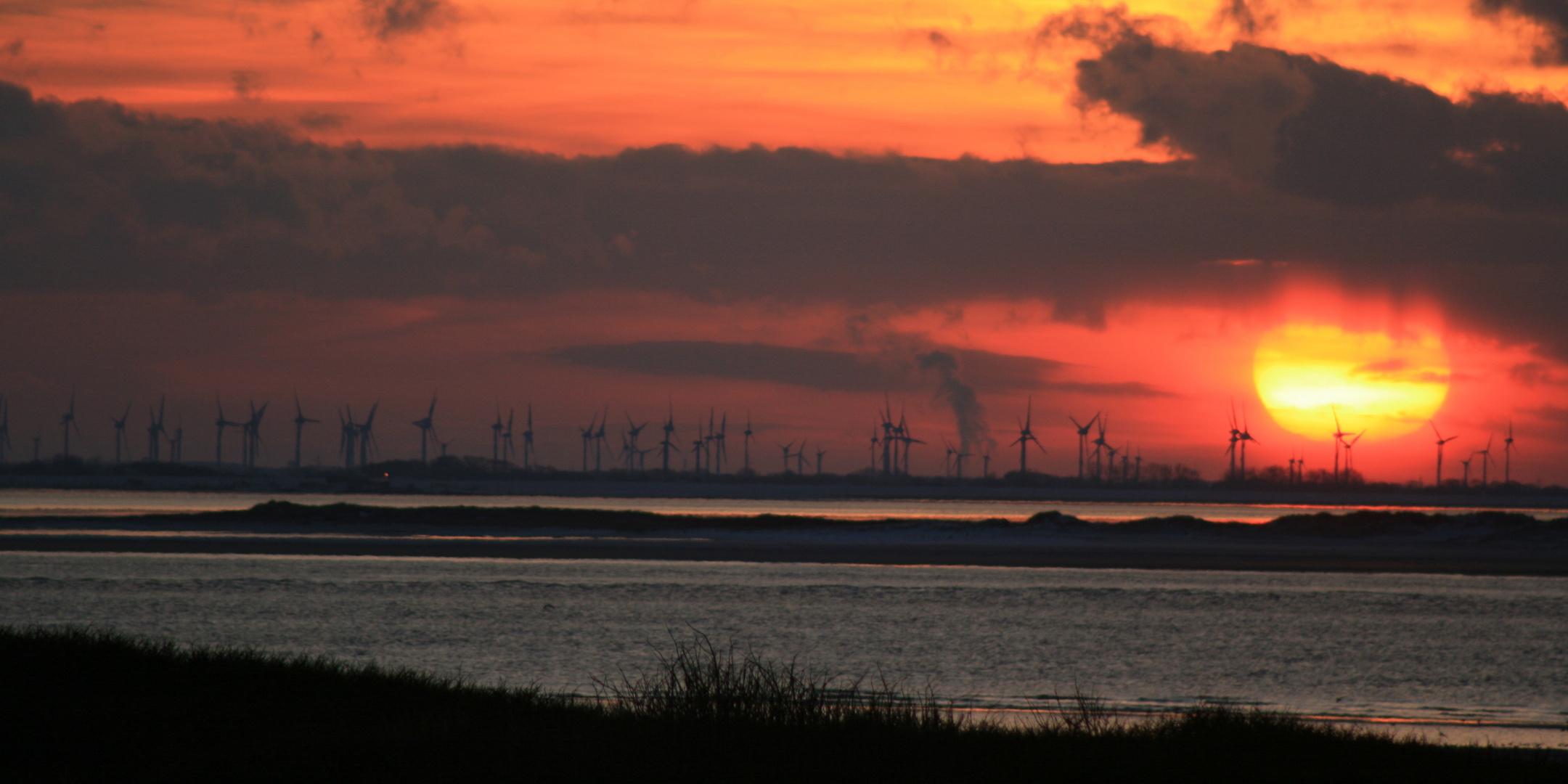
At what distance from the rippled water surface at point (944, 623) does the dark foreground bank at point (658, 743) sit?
5326 millimetres

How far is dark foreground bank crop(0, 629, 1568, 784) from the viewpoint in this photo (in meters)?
13.1

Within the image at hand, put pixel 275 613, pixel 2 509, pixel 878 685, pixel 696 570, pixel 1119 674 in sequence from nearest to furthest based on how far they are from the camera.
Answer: pixel 878 685
pixel 1119 674
pixel 275 613
pixel 696 570
pixel 2 509

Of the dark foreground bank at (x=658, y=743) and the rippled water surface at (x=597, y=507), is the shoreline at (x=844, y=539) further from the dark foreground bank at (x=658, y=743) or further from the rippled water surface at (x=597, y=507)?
the dark foreground bank at (x=658, y=743)

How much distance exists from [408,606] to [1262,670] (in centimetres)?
2298

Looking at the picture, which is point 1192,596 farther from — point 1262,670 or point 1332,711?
point 1332,711

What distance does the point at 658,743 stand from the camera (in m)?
13.6

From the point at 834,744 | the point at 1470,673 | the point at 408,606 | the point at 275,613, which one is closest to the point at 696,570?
the point at 408,606

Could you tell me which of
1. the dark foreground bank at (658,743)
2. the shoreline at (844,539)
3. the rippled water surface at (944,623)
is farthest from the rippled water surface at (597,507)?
the dark foreground bank at (658,743)

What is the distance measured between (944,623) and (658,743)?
21.0 m

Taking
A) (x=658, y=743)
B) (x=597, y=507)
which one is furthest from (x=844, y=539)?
(x=658, y=743)

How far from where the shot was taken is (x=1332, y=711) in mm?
21266

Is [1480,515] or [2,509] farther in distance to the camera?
[2,509]

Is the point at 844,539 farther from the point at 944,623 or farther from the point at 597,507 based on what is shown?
the point at 597,507

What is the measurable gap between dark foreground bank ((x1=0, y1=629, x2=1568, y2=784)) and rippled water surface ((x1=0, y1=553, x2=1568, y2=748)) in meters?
→ 5.33
